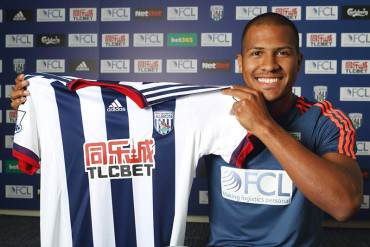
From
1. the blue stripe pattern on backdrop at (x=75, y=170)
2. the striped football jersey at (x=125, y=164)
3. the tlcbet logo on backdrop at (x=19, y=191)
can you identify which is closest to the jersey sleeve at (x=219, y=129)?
the striped football jersey at (x=125, y=164)

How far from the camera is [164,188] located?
→ 1.12 m

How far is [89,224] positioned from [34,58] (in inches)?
93.2

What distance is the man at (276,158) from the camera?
87 centimetres

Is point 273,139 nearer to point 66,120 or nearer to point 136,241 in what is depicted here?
point 136,241

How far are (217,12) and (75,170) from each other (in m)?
2.19

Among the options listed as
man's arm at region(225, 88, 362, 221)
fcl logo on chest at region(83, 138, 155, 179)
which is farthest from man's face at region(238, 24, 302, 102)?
fcl logo on chest at region(83, 138, 155, 179)

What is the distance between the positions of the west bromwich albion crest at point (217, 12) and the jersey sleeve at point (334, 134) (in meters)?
2.01

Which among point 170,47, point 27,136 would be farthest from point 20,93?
point 170,47

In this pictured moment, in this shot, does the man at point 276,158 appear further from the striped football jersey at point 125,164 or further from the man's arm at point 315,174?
the striped football jersey at point 125,164

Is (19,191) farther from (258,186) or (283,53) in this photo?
(283,53)

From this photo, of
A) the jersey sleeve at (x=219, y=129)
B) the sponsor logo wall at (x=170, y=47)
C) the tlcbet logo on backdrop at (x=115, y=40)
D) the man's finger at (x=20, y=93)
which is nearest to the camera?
the jersey sleeve at (x=219, y=129)

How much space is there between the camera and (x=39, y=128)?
115 cm

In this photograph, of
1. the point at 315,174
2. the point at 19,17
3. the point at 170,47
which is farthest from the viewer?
the point at 19,17

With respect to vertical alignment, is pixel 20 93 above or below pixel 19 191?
above
